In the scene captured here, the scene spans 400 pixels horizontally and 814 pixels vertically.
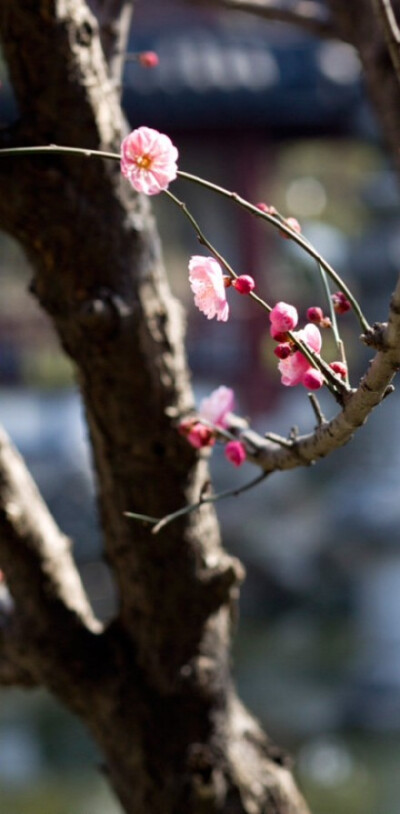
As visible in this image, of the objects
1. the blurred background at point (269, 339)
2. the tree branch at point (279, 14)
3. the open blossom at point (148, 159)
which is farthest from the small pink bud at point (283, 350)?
the blurred background at point (269, 339)

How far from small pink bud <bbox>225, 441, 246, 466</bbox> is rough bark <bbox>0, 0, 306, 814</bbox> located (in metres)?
0.18

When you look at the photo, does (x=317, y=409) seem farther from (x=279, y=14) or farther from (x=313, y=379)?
(x=279, y=14)

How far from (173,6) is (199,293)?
7.35 m

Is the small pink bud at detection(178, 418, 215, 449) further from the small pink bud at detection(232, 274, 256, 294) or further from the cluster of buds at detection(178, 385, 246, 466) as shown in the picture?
the small pink bud at detection(232, 274, 256, 294)

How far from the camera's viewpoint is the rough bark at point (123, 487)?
129 cm

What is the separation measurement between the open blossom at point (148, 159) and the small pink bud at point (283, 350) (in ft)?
0.46

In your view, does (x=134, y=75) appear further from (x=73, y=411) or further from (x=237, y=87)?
(x=73, y=411)

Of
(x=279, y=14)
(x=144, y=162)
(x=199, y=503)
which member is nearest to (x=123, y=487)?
(x=199, y=503)

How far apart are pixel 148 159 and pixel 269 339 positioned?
613cm

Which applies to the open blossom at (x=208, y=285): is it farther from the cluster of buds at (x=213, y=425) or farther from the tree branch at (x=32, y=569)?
the tree branch at (x=32, y=569)

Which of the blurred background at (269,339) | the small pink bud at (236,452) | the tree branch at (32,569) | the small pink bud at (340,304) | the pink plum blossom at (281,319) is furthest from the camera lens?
the blurred background at (269,339)

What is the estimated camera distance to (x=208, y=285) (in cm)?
91

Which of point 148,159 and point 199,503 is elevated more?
point 148,159

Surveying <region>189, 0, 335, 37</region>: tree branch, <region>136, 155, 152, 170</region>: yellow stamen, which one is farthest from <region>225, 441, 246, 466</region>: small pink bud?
<region>189, 0, 335, 37</region>: tree branch
